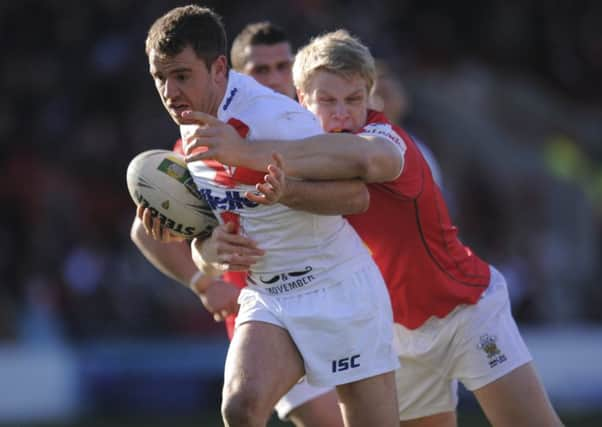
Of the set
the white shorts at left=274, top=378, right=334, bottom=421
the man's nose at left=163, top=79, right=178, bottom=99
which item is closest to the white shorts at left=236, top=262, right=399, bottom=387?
the man's nose at left=163, top=79, right=178, bottom=99

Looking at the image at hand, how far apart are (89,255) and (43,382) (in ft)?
6.01

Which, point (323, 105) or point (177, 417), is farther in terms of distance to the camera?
point (177, 417)

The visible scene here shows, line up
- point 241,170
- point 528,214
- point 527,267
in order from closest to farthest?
point 241,170 < point 527,267 < point 528,214

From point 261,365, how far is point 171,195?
0.93m

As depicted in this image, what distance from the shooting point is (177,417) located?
11.5 meters

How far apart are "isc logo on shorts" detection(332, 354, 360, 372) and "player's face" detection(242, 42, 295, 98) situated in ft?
7.00

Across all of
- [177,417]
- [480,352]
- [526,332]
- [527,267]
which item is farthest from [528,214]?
[480,352]

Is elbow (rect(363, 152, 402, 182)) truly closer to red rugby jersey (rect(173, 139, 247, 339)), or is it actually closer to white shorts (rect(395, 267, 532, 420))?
white shorts (rect(395, 267, 532, 420))

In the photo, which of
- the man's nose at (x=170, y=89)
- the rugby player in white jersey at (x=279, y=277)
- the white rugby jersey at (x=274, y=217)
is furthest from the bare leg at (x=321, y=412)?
the man's nose at (x=170, y=89)

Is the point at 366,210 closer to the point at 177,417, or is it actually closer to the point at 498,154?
the point at 177,417

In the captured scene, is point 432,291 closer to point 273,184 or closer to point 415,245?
point 415,245

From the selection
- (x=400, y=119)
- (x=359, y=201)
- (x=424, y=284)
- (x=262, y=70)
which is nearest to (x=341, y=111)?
(x=359, y=201)

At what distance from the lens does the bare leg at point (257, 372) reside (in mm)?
4625

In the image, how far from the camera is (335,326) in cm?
486
